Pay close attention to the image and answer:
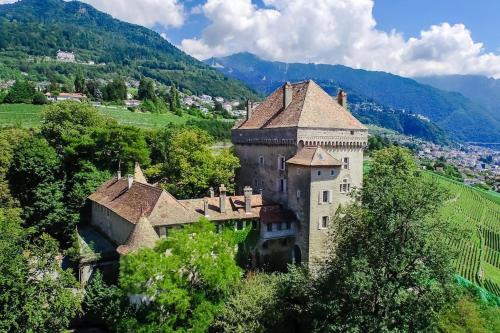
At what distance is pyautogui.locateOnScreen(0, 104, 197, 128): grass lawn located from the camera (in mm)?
81938

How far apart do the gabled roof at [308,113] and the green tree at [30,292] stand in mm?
25203

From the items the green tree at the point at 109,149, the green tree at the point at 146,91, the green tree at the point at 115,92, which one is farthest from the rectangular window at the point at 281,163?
the green tree at the point at 146,91

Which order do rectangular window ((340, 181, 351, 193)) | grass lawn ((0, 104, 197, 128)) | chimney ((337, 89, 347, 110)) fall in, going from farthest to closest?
grass lawn ((0, 104, 197, 128))
chimney ((337, 89, 347, 110))
rectangular window ((340, 181, 351, 193))

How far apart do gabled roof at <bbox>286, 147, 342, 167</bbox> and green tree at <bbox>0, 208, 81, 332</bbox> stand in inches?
854

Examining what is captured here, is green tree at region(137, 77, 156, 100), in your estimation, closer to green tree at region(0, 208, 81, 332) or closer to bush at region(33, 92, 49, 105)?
bush at region(33, 92, 49, 105)

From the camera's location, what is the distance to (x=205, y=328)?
90.4 ft

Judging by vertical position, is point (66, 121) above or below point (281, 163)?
above

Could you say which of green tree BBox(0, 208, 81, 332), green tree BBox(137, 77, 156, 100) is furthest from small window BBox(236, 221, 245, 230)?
green tree BBox(137, 77, 156, 100)

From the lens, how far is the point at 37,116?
86938mm

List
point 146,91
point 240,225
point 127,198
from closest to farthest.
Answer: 1. point 240,225
2. point 127,198
3. point 146,91

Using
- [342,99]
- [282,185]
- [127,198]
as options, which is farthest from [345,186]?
[127,198]

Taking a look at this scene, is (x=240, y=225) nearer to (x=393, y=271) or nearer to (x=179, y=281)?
(x=179, y=281)

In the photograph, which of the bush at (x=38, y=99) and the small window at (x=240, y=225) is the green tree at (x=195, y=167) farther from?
the bush at (x=38, y=99)

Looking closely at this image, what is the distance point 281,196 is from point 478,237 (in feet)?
160
